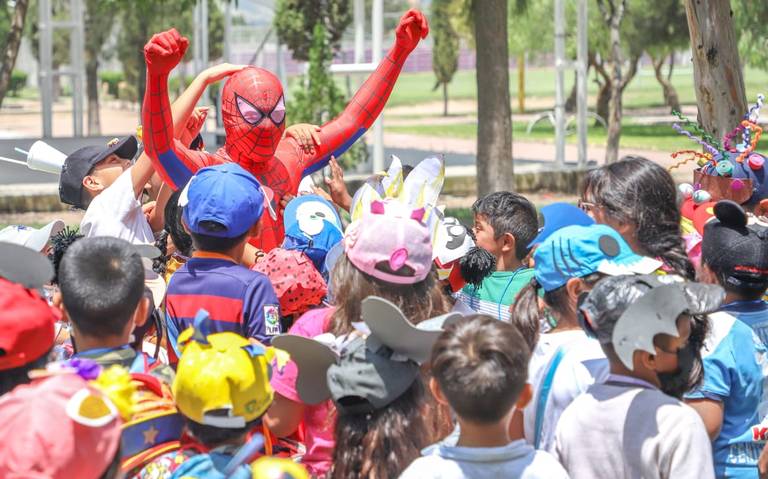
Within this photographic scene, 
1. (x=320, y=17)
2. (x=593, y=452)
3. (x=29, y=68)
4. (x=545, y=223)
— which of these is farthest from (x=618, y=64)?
(x=29, y=68)

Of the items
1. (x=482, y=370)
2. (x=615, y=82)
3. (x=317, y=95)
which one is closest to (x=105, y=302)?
(x=482, y=370)

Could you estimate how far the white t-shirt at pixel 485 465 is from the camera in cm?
272

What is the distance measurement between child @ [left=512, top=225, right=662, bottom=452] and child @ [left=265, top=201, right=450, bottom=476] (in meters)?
0.34

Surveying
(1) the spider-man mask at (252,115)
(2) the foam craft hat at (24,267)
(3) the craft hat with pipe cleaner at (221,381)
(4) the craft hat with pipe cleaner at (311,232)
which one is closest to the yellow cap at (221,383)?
(3) the craft hat with pipe cleaner at (221,381)

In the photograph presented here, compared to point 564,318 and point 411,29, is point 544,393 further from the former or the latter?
point 411,29

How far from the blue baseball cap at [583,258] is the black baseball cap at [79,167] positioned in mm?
2352

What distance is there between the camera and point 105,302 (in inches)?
123

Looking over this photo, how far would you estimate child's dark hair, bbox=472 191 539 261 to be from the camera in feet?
15.0

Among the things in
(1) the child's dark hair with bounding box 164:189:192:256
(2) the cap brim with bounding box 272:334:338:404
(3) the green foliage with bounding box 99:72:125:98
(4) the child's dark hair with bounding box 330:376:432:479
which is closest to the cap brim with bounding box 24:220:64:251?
(1) the child's dark hair with bounding box 164:189:192:256

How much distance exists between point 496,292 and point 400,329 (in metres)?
1.50

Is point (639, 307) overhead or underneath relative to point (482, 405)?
overhead

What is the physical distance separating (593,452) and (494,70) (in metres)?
10.4

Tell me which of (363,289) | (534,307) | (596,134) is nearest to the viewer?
(363,289)

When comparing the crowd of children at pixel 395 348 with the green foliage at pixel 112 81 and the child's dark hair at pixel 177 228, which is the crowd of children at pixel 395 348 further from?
the green foliage at pixel 112 81
